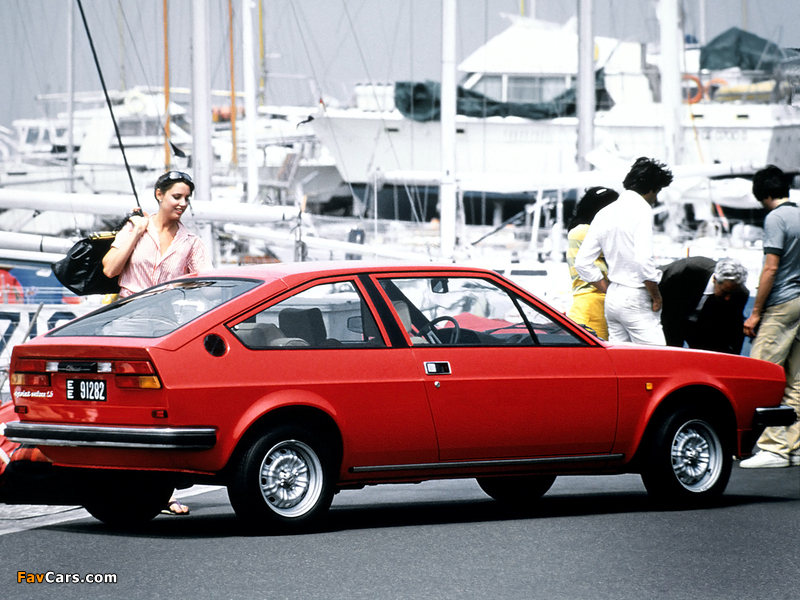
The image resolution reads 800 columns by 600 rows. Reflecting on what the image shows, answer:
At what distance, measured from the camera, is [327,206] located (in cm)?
4553

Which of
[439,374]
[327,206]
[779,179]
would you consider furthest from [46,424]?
[327,206]

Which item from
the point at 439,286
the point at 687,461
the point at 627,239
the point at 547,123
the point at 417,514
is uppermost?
the point at 547,123

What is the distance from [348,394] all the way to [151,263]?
1.91 m

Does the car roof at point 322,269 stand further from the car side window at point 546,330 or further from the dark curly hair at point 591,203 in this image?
the dark curly hair at point 591,203

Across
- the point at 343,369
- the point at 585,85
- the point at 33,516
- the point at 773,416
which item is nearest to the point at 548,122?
the point at 585,85

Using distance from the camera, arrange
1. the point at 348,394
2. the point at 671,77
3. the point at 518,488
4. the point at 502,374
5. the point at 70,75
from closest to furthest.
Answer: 1. the point at 348,394
2. the point at 502,374
3. the point at 518,488
4. the point at 671,77
5. the point at 70,75

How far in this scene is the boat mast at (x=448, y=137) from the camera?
20.6 m

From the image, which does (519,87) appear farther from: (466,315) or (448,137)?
(466,315)

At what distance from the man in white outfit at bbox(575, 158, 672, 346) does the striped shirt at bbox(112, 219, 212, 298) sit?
9.06 feet

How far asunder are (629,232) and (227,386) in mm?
3644

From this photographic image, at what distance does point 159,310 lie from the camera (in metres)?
6.88

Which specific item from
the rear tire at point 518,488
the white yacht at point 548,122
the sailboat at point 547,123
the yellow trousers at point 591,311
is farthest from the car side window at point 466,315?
the white yacht at point 548,122

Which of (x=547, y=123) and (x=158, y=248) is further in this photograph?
(x=547, y=123)

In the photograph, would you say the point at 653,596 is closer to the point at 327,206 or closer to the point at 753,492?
the point at 753,492
